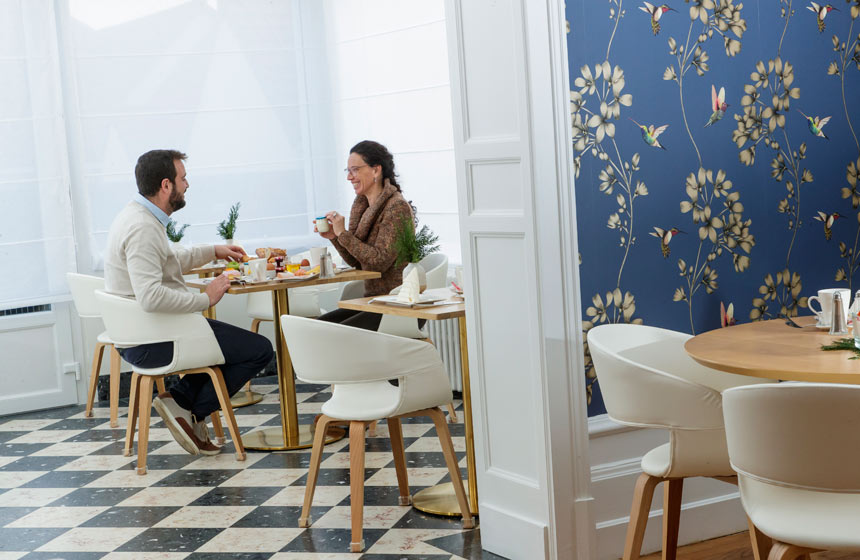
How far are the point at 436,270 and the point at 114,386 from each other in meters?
2.03

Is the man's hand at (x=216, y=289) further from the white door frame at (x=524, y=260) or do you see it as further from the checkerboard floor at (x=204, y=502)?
the white door frame at (x=524, y=260)

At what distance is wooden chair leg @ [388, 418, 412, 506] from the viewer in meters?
3.71

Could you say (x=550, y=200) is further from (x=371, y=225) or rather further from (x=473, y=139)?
(x=371, y=225)

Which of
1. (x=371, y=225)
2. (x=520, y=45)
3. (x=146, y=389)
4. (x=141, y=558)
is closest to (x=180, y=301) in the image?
(x=146, y=389)

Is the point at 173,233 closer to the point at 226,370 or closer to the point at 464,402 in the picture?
the point at 226,370

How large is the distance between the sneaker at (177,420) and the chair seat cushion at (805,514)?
9.95ft

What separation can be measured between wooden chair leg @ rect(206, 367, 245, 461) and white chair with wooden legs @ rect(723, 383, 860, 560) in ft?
9.53

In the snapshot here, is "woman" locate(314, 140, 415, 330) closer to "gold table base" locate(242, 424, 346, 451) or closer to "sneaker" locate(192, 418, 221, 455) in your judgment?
"gold table base" locate(242, 424, 346, 451)

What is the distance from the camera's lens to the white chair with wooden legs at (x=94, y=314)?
551 cm

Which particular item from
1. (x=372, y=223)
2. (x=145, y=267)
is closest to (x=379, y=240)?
(x=372, y=223)

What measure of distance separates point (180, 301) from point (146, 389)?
475 mm

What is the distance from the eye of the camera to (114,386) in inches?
220

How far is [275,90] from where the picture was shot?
22.1 ft

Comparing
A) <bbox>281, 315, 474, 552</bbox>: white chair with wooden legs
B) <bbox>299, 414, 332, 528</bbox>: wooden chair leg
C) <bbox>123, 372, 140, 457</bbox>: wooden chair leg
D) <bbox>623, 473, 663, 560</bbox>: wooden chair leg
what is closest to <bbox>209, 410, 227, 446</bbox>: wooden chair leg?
<bbox>123, 372, 140, 457</bbox>: wooden chair leg
